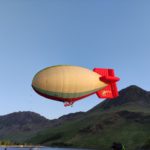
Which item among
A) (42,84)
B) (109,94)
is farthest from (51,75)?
(109,94)

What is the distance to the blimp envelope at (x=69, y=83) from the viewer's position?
187ft

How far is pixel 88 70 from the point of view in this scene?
195 feet

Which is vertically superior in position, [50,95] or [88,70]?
[88,70]

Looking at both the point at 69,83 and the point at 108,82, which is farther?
the point at 108,82

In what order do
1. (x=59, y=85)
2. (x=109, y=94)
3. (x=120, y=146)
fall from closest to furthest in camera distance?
(x=120, y=146), (x=59, y=85), (x=109, y=94)

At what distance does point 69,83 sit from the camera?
57.4 m

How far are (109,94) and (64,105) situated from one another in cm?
831

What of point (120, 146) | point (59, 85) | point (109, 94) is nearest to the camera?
point (120, 146)

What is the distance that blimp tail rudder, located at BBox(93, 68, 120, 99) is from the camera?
199ft

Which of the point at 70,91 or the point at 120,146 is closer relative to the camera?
the point at 120,146

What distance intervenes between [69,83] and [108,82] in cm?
788

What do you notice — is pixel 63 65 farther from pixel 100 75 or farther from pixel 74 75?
pixel 100 75

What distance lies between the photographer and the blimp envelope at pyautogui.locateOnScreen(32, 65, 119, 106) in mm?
56909

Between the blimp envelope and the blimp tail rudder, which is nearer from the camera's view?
the blimp envelope
